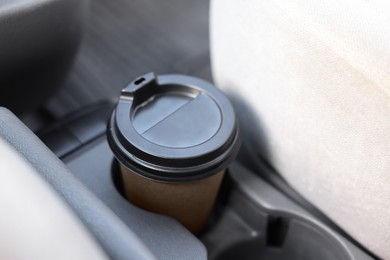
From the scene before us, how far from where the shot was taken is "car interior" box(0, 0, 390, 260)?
2.03ft

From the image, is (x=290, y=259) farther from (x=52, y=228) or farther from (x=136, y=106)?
(x=52, y=228)

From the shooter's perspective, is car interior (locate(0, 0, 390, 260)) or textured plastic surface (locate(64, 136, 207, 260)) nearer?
car interior (locate(0, 0, 390, 260))

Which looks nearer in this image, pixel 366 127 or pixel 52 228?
pixel 52 228

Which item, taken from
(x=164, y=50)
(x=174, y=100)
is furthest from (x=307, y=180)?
(x=164, y=50)

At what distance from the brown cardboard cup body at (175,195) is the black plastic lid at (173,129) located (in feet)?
0.11

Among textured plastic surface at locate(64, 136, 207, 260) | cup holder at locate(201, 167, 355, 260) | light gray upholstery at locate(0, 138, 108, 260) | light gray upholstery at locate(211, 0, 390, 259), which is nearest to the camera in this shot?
light gray upholstery at locate(0, 138, 108, 260)

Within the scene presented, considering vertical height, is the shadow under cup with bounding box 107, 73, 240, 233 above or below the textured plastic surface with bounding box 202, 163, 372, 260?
above

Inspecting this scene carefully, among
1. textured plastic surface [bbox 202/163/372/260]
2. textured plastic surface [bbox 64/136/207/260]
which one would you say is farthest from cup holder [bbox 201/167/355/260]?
textured plastic surface [bbox 64/136/207/260]

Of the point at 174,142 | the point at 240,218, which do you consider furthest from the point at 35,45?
the point at 240,218

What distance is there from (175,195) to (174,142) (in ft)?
0.30

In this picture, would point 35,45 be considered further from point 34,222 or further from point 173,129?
point 34,222

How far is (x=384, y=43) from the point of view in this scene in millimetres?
639

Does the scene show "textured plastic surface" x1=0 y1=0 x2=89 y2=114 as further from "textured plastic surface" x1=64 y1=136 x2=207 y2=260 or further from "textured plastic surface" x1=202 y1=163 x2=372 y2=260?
"textured plastic surface" x1=202 y1=163 x2=372 y2=260

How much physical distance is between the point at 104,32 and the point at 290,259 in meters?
0.78
